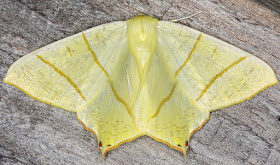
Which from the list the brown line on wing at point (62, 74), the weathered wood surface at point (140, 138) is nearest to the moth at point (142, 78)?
the brown line on wing at point (62, 74)

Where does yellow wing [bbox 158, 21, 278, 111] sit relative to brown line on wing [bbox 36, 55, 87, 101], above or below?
above

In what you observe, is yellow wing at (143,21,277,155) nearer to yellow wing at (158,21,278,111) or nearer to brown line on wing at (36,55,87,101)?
yellow wing at (158,21,278,111)

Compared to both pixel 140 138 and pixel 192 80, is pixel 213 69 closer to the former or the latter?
A: pixel 192 80

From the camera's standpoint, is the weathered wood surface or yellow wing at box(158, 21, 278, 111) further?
the weathered wood surface

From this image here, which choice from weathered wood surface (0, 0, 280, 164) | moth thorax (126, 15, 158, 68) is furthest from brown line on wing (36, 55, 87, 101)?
moth thorax (126, 15, 158, 68)

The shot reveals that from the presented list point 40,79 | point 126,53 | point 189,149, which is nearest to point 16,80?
point 40,79

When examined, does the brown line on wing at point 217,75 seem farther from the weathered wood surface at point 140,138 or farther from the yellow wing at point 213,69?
the weathered wood surface at point 140,138

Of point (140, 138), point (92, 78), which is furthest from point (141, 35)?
point (140, 138)
